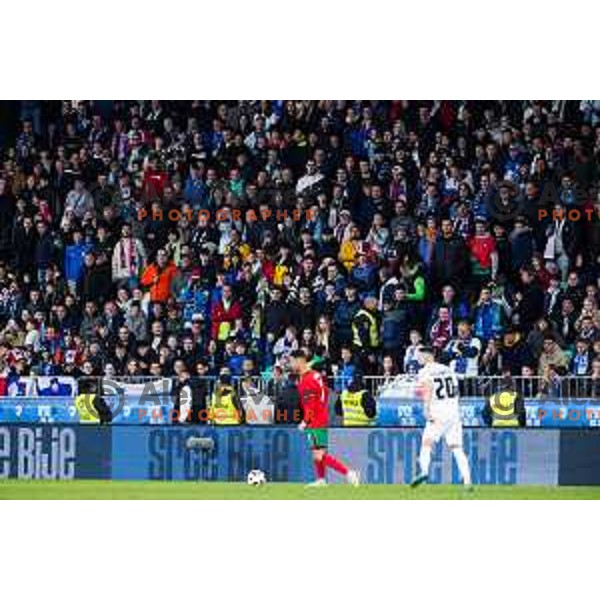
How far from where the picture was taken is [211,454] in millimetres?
20266

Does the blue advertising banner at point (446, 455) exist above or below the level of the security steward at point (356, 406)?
below

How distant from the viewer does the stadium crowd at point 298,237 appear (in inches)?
855

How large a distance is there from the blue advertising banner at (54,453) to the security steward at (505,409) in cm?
396

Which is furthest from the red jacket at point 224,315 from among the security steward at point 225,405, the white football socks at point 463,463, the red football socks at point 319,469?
the white football socks at point 463,463

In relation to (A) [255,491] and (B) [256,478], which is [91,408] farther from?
(A) [255,491]

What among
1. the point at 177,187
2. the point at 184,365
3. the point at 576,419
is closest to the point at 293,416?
the point at 184,365

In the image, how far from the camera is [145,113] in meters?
24.7

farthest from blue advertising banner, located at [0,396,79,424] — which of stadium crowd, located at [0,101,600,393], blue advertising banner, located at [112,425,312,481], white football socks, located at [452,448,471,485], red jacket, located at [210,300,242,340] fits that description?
white football socks, located at [452,448,471,485]

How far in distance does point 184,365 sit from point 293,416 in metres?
1.58

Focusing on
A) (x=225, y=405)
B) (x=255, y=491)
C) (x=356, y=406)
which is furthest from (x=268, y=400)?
(x=255, y=491)

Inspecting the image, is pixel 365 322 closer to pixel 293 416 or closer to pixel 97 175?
pixel 293 416

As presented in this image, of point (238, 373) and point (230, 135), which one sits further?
point (230, 135)

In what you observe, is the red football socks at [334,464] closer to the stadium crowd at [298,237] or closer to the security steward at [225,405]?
the security steward at [225,405]

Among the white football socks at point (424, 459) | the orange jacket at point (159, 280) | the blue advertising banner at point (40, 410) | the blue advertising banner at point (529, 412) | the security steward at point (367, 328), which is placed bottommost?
the white football socks at point (424, 459)
